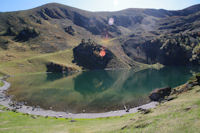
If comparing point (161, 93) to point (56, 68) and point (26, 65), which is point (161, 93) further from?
point (26, 65)

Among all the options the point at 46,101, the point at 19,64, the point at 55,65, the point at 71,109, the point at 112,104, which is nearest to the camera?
the point at 71,109

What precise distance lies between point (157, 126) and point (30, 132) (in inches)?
877

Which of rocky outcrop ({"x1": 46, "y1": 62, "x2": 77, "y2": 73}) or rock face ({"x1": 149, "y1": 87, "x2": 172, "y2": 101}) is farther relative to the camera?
rocky outcrop ({"x1": 46, "y1": 62, "x2": 77, "y2": 73})

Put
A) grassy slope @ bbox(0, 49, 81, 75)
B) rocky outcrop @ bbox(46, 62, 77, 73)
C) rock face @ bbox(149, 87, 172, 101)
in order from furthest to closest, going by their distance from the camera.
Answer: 1. rocky outcrop @ bbox(46, 62, 77, 73)
2. grassy slope @ bbox(0, 49, 81, 75)
3. rock face @ bbox(149, 87, 172, 101)

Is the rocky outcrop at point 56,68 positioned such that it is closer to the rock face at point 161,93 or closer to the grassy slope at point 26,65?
the grassy slope at point 26,65

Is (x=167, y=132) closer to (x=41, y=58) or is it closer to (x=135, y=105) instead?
(x=135, y=105)

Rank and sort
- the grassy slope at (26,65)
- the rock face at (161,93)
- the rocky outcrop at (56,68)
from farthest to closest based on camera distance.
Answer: the rocky outcrop at (56,68) → the grassy slope at (26,65) → the rock face at (161,93)

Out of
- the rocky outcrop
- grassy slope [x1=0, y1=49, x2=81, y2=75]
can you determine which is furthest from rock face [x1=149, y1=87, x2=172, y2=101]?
grassy slope [x1=0, y1=49, x2=81, y2=75]

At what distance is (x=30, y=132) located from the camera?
26.2 metres

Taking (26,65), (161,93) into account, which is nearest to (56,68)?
(26,65)

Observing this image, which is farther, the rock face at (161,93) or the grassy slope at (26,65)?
the grassy slope at (26,65)

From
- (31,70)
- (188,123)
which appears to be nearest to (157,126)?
(188,123)

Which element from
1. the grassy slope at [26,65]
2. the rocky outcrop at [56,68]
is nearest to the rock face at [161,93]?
the rocky outcrop at [56,68]

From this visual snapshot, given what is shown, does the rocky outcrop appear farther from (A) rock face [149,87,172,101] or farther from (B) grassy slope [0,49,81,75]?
(A) rock face [149,87,172,101]
